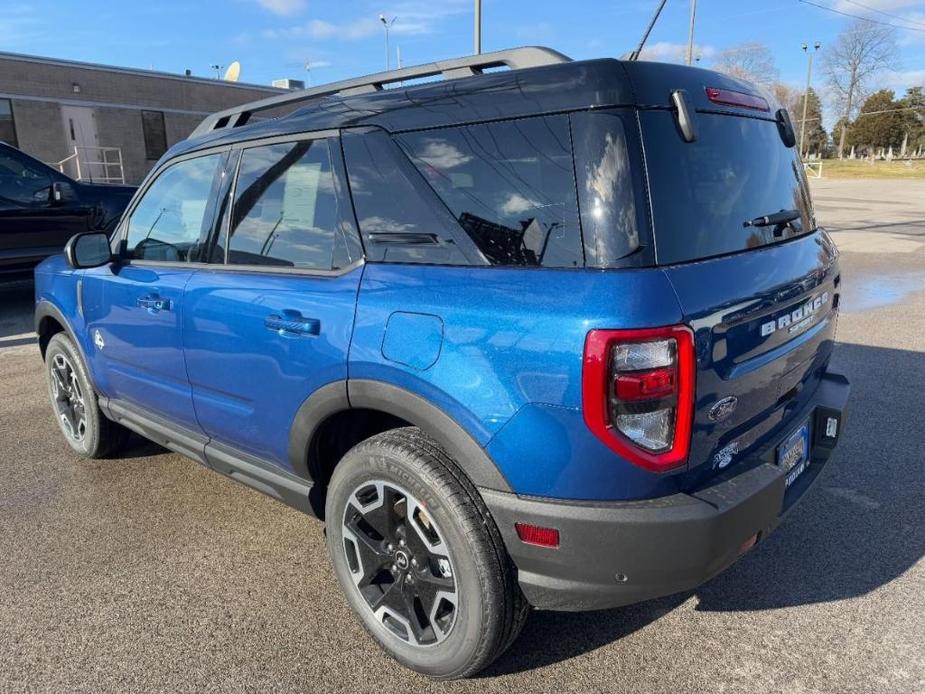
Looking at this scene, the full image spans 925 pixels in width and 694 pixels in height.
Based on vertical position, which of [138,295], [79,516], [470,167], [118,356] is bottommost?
[79,516]

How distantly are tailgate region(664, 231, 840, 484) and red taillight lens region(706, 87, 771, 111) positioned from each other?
0.51m

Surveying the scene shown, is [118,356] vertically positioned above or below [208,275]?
below

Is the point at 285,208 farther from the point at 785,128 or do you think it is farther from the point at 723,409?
the point at 785,128

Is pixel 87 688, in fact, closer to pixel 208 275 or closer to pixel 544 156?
pixel 208 275

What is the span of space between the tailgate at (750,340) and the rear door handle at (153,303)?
230cm

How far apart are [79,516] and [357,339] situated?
218cm

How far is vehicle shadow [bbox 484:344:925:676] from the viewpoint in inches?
103

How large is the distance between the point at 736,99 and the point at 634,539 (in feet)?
5.08

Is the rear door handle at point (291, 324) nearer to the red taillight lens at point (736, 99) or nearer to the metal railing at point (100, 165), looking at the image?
the red taillight lens at point (736, 99)

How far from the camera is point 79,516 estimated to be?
3.56 m

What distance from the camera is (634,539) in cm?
195

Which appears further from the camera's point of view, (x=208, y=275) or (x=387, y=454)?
(x=208, y=275)

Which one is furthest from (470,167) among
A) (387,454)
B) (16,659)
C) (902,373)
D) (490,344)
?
(902,373)

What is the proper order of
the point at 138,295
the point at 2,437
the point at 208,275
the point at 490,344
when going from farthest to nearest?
the point at 2,437 → the point at 138,295 → the point at 208,275 → the point at 490,344
